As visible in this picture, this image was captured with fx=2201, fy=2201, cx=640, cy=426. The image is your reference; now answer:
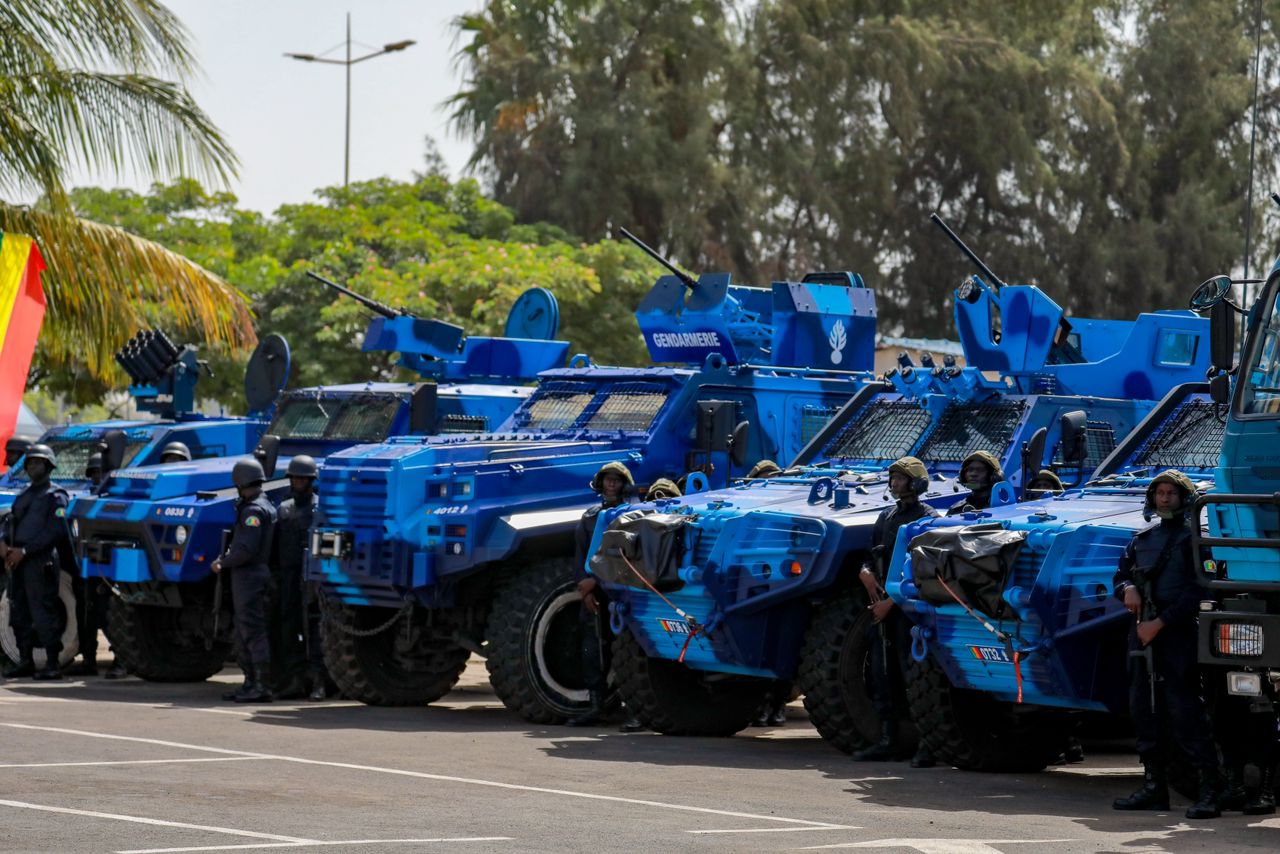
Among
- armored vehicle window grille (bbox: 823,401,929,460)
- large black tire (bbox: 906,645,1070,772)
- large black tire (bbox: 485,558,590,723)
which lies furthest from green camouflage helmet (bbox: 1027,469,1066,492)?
large black tire (bbox: 485,558,590,723)

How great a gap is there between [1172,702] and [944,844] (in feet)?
5.44

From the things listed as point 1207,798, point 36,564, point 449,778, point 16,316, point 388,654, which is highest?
point 16,316

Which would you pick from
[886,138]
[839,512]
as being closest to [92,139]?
[839,512]

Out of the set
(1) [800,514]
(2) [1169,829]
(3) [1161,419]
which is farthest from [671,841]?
(3) [1161,419]

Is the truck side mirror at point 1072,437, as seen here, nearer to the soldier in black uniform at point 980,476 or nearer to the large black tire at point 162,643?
the soldier in black uniform at point 980,476

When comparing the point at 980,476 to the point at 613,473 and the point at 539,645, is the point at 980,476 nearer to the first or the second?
the point at 613,473

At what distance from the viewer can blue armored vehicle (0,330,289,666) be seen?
61.3 ft

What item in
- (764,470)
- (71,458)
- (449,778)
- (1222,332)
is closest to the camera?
(1222,332)

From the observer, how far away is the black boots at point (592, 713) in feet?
43.4

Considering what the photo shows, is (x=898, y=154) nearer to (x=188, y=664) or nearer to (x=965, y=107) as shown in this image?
(x=965, y=107)

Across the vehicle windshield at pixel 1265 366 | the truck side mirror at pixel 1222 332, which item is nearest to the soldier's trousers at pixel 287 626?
the truck side mirror at pixel 1222 332

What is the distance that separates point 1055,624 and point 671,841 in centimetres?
247

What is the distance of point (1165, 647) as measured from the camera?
9508 millimetres

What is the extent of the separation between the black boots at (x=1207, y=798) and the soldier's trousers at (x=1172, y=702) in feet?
0.14
